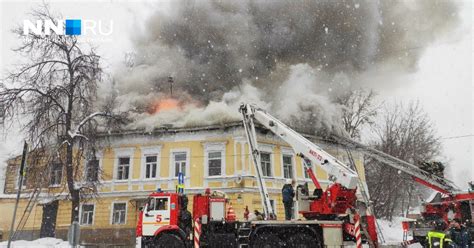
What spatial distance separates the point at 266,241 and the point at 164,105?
14.5 m

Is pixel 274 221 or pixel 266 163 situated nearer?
pixel 274 221

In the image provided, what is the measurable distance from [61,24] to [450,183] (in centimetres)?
1897

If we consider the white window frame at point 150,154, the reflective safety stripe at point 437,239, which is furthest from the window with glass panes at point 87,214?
the reflective safety stripe at point 437,239

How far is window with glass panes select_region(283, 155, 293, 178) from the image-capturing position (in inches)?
809

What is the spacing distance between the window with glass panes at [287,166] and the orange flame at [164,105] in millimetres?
7207

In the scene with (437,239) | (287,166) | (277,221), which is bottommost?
(437,239)

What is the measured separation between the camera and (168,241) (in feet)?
35.5

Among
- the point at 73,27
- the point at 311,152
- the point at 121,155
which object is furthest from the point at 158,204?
the point at 73,27

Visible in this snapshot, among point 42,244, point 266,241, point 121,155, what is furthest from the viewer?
point 121,155

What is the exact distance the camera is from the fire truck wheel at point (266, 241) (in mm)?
9602

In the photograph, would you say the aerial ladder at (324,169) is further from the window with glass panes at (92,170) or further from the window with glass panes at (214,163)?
the window with glass panes at (92,170)

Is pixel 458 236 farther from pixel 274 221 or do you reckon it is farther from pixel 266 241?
pixel 266 241

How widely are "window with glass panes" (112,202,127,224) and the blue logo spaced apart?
935 cm

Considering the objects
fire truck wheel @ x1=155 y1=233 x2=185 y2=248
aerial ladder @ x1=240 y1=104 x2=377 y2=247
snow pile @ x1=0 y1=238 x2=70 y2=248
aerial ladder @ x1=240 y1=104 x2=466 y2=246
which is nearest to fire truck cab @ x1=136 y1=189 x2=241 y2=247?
fire truck wheel @ x1=155 y1=233 x2=185 y2=248
